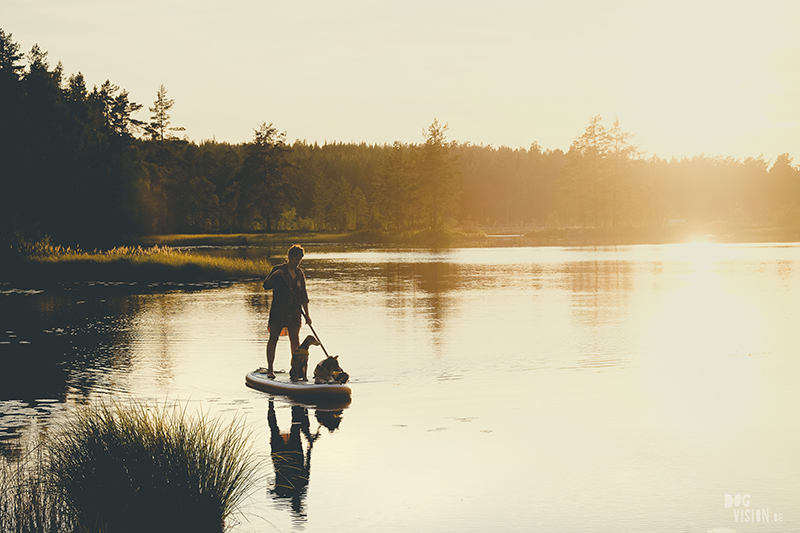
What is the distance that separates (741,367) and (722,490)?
28.6 feet

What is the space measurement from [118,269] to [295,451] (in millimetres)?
37861

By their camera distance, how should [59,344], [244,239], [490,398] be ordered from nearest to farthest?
[490,398] < [59,344] < [244,239]

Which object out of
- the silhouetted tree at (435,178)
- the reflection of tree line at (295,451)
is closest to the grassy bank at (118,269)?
the reflection of tree line at (295,451)

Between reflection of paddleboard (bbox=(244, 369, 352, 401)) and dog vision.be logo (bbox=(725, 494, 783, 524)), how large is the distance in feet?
20.7

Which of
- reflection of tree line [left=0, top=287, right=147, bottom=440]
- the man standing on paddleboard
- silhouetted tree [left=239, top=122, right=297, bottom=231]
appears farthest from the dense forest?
the man standing on paddleboard

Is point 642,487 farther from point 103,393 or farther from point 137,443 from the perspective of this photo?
point 103,393

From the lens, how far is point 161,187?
126062 millimetres

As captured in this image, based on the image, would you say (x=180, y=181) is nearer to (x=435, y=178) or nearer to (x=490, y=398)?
(x=435, y=178)

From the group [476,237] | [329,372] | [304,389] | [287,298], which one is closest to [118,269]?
[287,298]

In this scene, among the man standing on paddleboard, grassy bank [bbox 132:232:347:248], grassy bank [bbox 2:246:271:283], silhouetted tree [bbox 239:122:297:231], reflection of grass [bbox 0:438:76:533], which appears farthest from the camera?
silhouetted tree [bbox 239:122:297:231]

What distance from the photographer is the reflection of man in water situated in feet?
28.1

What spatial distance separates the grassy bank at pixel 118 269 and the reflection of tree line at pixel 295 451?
33.7 metres

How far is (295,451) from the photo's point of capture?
1009 cm

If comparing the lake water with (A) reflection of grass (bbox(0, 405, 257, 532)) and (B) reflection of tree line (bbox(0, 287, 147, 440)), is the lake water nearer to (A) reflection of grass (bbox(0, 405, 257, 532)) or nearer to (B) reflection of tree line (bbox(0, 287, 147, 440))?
(B) reflection of tree line (bbox(0, 287, 147, 440))
